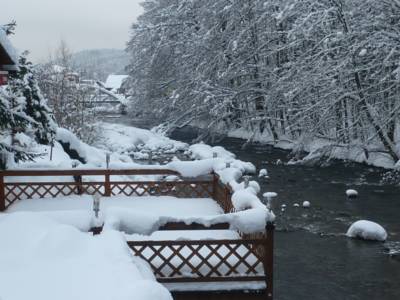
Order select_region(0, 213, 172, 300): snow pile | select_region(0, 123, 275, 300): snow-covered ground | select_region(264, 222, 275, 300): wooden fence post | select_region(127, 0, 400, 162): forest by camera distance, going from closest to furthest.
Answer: select_region(0, 213, 172, 300): snow pile < select_region(0, 123, 275, 300): snow-covered ground < select_region(264, 222, 275, 300): wooden fence post < select_region(127, 0, 400, 162): forest

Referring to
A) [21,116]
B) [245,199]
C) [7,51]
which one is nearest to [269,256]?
[245,199]

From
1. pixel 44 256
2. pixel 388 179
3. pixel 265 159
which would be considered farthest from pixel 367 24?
pixel 44 256

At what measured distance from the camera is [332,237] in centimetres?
1268

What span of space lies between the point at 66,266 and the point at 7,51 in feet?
23.6

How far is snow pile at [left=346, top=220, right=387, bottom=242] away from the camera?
1225 centimetres

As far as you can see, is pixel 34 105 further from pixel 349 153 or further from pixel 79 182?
pixel 349 153

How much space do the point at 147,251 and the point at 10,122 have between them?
6.85 meters

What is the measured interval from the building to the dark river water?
7.73 m

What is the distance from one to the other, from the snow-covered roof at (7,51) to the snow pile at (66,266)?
5.13 metres

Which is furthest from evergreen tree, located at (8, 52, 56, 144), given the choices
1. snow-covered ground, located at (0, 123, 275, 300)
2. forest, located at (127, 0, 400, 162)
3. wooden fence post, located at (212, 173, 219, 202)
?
forest, located at (127, 0, 400, 162)

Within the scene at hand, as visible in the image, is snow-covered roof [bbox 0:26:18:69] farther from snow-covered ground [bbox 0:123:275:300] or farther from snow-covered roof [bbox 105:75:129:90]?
snow-covered roof [bbox 105:75:129:90]

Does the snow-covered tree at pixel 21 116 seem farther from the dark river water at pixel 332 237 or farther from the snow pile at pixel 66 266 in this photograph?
the dark river water at pixel 332 237

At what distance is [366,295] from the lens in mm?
9258

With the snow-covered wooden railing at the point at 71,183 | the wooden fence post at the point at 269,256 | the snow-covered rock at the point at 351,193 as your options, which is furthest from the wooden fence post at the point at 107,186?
the snow-covered rock at the point at 351,193
